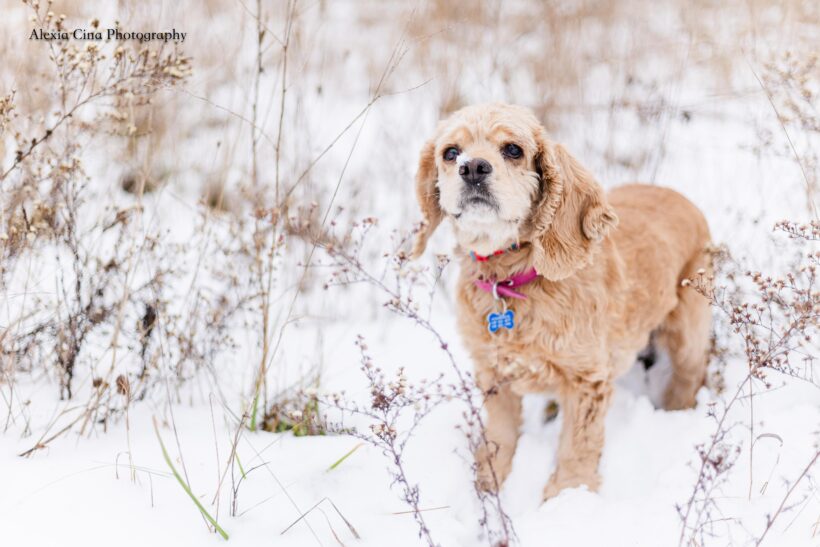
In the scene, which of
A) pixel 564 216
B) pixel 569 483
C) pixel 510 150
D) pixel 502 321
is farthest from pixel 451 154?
pixel 569 483

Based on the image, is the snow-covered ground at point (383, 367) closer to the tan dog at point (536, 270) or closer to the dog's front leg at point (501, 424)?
the dog's front leg at point (501, 424)

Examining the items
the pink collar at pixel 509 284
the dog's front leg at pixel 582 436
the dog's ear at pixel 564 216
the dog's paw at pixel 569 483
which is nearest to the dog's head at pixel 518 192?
the dog's ear at pixel 564 216

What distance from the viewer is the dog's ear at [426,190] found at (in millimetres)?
2803

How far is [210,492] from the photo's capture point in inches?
86.1

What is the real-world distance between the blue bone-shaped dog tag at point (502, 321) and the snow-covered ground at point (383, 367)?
0.54 metres

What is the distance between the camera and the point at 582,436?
2.59 meters

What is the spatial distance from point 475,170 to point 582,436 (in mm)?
1124

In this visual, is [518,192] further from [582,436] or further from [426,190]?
[582,436]

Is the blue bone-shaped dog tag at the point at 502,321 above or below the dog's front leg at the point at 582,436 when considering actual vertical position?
above

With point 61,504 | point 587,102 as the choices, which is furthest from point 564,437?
point 587,102

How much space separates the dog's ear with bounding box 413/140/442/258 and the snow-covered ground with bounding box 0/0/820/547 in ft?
1.18

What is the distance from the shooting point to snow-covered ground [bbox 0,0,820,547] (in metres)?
2.11

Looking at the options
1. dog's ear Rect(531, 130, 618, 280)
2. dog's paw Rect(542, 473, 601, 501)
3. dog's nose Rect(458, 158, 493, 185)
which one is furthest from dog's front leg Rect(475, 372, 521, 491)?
dog's nose Rect(458, 158, 493, 185)

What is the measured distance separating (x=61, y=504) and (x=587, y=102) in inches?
167
